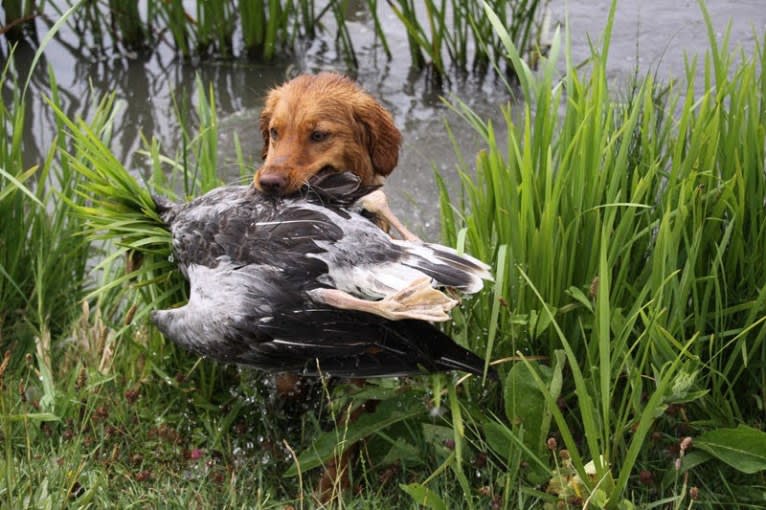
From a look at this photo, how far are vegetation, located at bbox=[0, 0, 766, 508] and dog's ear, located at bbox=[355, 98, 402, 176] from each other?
0.67 ft

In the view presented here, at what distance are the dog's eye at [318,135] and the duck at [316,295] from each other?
0.27 meters

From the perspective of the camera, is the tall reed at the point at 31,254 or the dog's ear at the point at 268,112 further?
the tall reed at the point at 31,254

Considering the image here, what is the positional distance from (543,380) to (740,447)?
492 millimetres

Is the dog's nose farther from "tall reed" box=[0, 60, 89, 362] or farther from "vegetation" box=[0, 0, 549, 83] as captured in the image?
"vegetation" box=[0, 0, 549, 83]

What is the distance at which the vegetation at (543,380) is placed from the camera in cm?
253

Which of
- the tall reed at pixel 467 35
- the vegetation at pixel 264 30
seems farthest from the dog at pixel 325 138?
the vegetation at pixel 264 30

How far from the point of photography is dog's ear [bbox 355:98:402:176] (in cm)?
297

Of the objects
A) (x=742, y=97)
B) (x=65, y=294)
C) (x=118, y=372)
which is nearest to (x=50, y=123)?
(x=65, y=294)

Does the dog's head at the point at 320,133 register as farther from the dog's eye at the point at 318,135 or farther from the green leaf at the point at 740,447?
the green leaf at the point at 740,447

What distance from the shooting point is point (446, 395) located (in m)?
2.81

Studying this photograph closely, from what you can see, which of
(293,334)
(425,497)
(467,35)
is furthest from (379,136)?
(467,35)

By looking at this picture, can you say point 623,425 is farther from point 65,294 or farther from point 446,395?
point 65,294

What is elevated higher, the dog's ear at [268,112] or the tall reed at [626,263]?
the dog's ear at [268,112]

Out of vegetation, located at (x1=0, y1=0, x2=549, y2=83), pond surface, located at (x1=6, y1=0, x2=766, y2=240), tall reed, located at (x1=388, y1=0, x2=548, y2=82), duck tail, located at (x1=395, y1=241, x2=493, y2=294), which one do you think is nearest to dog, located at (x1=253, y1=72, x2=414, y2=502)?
duck tail, located at (x1=395, y1=241, x2=493, y2=294)
